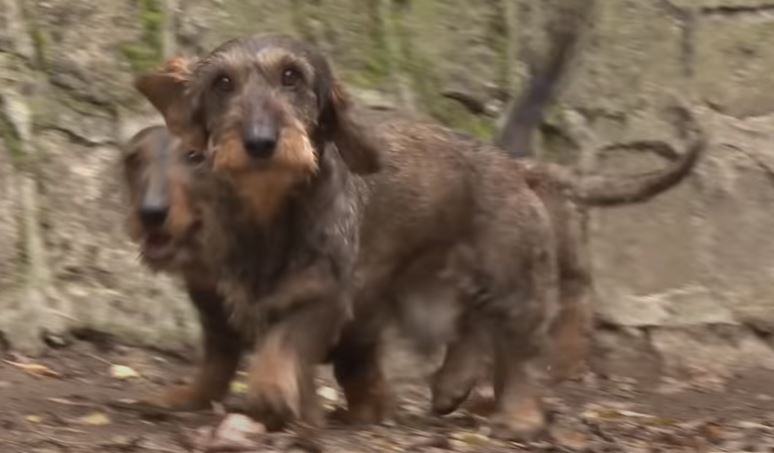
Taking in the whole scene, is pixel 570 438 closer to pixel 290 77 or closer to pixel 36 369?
pixel 290 77

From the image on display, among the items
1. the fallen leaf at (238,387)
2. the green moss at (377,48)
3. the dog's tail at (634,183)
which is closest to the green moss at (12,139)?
the fallen leaf at (238,387)

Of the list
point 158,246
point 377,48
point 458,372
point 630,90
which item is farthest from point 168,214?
point 630,90

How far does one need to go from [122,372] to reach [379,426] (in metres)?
1.23

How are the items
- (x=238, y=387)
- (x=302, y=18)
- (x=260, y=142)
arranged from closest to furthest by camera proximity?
(x=260, y=142) → (x=238, y=387) → (x=302, y=18)

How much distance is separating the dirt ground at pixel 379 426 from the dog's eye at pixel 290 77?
3.59 ft

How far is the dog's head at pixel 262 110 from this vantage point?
5.20 metres

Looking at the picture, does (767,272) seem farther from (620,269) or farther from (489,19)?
A: (489,19)

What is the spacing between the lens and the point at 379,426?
6.26m

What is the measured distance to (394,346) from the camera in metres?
6.93

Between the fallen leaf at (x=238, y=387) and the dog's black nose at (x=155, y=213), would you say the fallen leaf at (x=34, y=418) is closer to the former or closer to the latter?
the dog's black nose at (x=155, y=213)

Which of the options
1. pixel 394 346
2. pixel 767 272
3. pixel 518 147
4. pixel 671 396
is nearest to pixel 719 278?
pixel 767 272

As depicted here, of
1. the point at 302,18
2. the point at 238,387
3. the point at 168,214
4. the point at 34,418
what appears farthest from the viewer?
the point at 302,18

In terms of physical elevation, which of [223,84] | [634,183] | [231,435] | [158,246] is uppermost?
[223,84]

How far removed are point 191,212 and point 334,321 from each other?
1.89 ft
